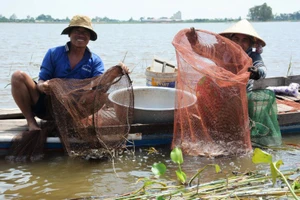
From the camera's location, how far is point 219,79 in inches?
159

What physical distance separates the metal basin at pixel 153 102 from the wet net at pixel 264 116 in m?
0.80

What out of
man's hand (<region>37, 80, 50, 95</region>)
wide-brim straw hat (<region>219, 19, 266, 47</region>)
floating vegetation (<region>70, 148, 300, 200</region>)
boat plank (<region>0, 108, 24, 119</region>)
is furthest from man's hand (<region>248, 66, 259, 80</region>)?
boat plank (<region>0, 108, 24, 119</region>)

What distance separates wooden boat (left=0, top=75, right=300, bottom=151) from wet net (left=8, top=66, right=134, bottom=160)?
4.6 inches

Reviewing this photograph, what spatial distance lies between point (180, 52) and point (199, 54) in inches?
22.8

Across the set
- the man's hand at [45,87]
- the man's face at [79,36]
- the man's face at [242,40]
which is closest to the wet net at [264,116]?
the man's face at [242,40]

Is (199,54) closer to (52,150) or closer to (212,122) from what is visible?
(212,122)

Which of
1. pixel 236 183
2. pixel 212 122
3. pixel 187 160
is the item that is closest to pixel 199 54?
pixel 212 122

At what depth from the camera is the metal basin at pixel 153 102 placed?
4309mm

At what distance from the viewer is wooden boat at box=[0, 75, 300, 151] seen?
4.28 m

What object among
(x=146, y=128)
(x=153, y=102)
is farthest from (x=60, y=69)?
(x=153, y=102)

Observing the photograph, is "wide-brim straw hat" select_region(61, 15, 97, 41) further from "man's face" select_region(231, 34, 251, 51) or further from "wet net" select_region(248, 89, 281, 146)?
"wet net" select_region(248, 89, 281, 146)

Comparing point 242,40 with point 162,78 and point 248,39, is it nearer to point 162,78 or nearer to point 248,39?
point 248,39

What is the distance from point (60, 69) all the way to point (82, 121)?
25.6 inches

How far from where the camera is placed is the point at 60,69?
439cm
